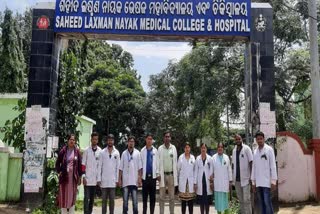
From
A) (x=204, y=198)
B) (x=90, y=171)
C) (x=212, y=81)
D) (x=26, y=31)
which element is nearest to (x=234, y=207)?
(x=204, y=198)

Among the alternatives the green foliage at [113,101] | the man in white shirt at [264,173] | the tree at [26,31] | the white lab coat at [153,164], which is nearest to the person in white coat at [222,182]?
the man in white shirt at [264,173]

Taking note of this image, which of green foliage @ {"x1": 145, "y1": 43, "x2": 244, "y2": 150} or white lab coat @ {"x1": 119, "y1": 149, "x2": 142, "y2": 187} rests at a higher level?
green foliage @ {"x1": 145, "y1": 43, "x2": 244, "y2": 150}

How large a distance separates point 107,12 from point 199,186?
4.87 m

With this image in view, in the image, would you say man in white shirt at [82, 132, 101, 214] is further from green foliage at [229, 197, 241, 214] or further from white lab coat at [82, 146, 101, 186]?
green foliage at [229, 197, 241, 214]

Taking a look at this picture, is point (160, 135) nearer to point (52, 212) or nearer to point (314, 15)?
point (314, 15)

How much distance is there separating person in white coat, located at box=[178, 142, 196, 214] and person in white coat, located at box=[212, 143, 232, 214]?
0.51m

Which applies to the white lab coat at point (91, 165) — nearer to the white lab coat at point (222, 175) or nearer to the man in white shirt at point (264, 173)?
the white lab coat at point (222, 175)

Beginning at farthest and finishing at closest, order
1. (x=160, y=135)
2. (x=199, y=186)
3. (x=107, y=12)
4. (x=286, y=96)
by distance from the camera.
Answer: (x=160, y=135) → (x=286, y=96) → (x=107, y=12) → (x=199, y=186)

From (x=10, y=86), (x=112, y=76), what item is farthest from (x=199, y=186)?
(x=112, y=76)

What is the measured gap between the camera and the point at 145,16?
1022 centimetres

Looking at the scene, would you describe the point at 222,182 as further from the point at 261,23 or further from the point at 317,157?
the point at 317,157

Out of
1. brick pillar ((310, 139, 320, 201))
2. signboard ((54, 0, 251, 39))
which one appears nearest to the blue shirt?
signboard ((54, 0, 251, 39))

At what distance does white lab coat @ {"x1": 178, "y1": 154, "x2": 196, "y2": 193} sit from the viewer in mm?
8930

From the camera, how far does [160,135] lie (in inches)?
993
